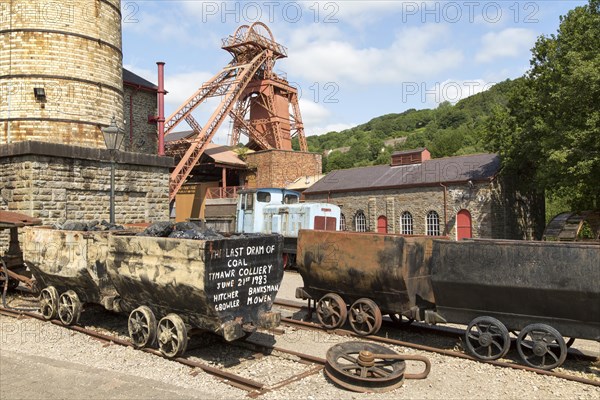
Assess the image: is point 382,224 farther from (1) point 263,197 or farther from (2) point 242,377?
(2) point 242,377

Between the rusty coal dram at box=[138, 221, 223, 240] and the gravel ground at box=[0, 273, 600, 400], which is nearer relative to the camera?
the gravel ground at box=[0, 273, 600, 400]

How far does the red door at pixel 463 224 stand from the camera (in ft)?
83.1

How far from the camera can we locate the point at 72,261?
8.66 metres

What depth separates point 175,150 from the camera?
1340 inches

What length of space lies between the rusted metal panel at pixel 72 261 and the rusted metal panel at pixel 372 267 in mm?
3869

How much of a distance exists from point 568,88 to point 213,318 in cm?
1725

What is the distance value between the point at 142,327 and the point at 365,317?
3.95m

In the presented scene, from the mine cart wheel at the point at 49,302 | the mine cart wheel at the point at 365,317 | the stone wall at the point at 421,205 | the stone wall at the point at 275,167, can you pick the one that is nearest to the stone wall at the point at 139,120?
the stone wall at the point at 275,167

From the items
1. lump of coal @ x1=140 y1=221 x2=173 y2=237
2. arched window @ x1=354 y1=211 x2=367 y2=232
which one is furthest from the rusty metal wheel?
arched window @ x1=354 y1=211 x2=367 y2=232

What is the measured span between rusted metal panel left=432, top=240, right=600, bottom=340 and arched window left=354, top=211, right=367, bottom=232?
21.8 m

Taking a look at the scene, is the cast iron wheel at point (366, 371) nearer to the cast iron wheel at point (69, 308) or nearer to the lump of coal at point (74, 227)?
the cast iron wheel at point (69, 308)

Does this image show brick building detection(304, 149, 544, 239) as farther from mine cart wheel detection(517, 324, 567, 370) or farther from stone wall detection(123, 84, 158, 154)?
mine cart wheel detection(517, 324, 567, 370)

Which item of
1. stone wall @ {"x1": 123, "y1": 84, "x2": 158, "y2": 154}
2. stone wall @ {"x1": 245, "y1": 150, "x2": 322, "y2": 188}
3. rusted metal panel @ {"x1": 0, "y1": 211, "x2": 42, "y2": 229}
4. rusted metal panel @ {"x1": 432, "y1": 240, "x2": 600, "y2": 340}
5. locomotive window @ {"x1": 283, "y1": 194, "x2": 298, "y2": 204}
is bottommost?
rusted metal panel @ {"x1": 432, "y1": 240, "x2": 600, "y2": 340}

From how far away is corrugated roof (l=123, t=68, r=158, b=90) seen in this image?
Answer: 92.2 feet
